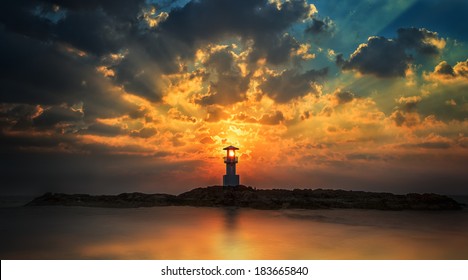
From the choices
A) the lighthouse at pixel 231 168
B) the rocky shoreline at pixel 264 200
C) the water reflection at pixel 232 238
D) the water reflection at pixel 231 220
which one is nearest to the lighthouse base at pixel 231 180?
the lighthouse at pixel 231 168

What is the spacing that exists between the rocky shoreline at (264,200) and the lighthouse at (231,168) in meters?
0.66

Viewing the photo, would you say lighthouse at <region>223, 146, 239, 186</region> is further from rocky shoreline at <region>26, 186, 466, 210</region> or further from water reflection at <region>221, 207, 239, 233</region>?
water reflection at <region>221, 207, 239, 233</region>

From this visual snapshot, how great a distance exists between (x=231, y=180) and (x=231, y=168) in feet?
3.68

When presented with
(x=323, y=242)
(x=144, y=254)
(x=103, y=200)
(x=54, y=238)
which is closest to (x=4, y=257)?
(x=54, y=238)

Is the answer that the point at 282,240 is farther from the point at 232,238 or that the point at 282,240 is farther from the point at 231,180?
the point at 231,180

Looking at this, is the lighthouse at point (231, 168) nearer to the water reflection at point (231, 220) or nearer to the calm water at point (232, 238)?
the water reflection at point (231, 220)

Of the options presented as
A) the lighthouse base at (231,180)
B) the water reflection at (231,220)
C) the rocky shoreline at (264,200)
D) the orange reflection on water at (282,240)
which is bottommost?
the orange reflection on water at (282,240)

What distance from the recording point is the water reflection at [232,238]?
1265 centimetres

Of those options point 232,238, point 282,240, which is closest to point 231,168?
point 232,238

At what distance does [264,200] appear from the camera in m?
30.8
